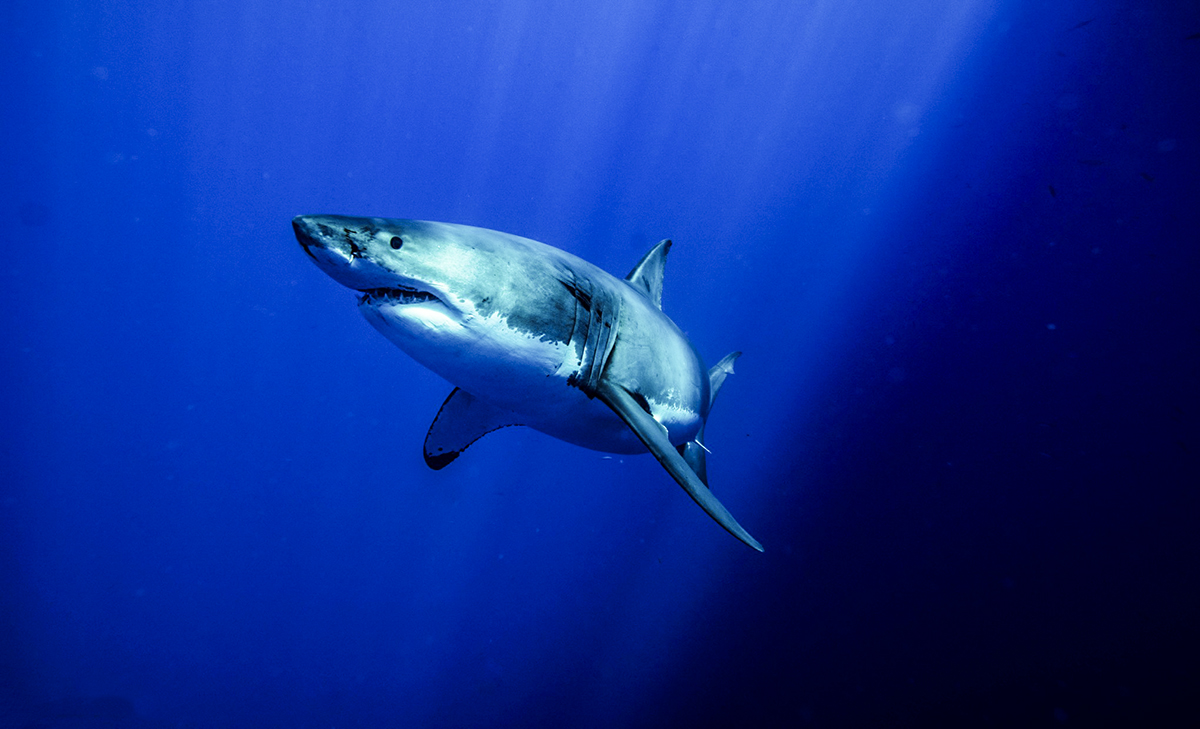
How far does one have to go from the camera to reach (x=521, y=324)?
5.31 feet

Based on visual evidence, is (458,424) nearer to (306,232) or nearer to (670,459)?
(670,459)

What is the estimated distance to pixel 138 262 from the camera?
14.4 m

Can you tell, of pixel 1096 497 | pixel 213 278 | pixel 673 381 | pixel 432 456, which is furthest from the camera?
pixel 213 278

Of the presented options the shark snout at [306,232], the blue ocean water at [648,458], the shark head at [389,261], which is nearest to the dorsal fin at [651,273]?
the shark head at [389,261]

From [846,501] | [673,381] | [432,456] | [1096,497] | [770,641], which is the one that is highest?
[673,381]

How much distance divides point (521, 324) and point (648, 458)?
33.8ft

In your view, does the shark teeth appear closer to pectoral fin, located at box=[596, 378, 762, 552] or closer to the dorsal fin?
pectoral fin, located at box=[596, 378, 762, 552]

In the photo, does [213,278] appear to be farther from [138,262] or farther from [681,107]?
[681,107]

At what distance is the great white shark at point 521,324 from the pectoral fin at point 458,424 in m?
0.48

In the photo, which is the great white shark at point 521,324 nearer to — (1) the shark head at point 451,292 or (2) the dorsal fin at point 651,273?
(1) the shark head at point 451,292

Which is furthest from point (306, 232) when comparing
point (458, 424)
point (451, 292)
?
point (458, 424)

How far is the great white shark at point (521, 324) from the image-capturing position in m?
1.37

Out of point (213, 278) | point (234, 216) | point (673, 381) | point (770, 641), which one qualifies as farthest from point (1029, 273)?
point (213, 278)

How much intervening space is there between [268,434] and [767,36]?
19.8m
